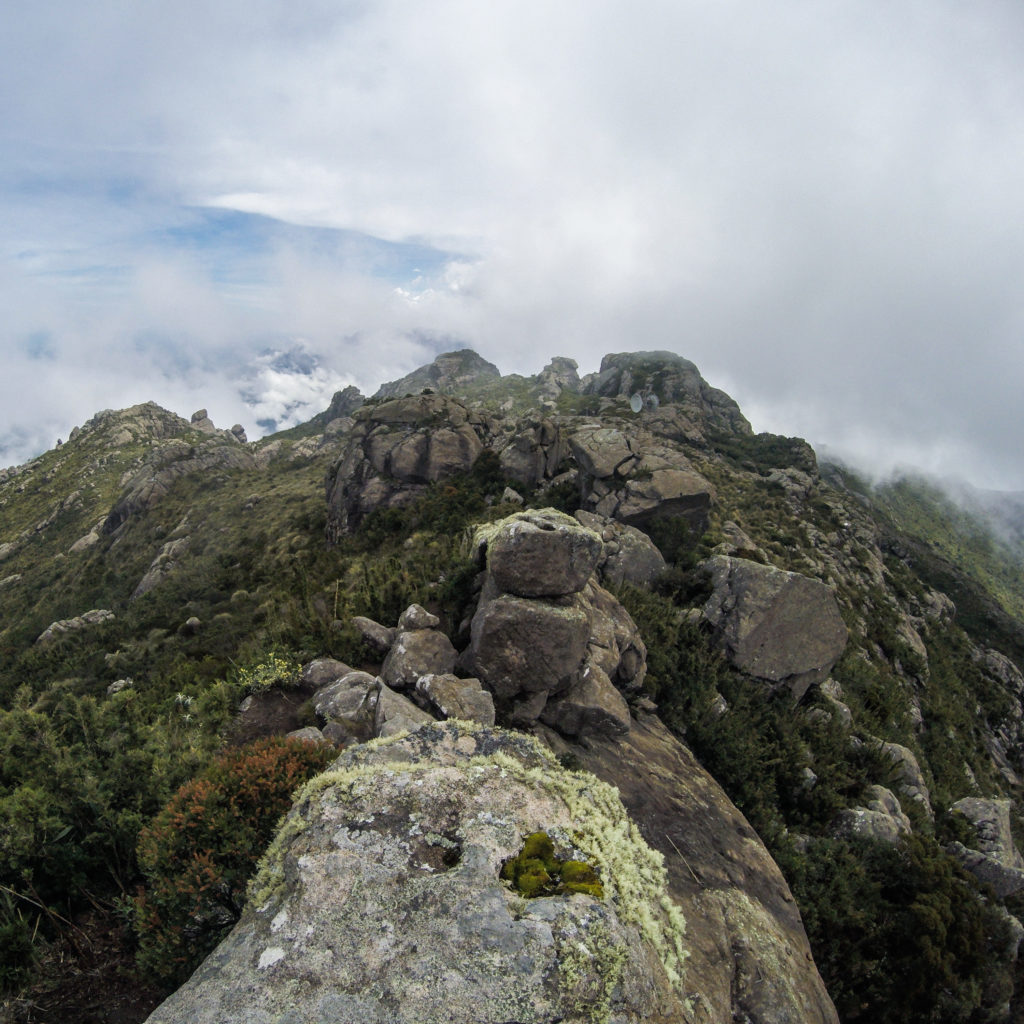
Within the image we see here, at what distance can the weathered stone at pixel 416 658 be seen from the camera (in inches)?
411

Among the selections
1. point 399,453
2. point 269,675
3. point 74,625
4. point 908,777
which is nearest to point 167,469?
point 74,625

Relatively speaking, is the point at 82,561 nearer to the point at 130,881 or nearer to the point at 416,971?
the point at 130,881

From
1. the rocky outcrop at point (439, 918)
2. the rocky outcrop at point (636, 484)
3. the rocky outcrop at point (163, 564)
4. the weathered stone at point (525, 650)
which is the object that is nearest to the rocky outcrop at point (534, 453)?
the rocky outcrop at point (636, 484)

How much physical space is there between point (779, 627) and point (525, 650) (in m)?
10.7

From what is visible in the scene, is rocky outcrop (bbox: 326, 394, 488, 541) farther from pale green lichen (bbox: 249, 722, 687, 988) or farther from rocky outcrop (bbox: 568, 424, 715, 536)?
pale green lichen (bbox: 249, 722, 687, 988)

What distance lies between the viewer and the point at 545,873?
4898 millimetres

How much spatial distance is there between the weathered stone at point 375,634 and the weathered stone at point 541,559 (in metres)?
3.39

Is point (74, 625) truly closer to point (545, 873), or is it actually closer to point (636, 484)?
point (636, 484)

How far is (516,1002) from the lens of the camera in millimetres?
3713

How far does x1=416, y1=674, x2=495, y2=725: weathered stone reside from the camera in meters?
9.23

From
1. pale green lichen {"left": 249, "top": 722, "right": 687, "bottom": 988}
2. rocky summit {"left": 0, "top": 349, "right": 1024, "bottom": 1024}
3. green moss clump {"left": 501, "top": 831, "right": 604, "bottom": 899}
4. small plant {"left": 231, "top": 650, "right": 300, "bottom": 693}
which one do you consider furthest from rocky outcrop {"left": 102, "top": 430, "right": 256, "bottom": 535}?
green moss clump {"left": 501, "top": 831, "right": 604, "bottom": 899}

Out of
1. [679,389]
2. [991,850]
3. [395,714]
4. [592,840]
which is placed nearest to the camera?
[592,840]

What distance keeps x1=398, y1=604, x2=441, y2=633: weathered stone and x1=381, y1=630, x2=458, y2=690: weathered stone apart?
0.44 m

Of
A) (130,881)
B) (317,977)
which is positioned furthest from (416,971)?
(130,881)
